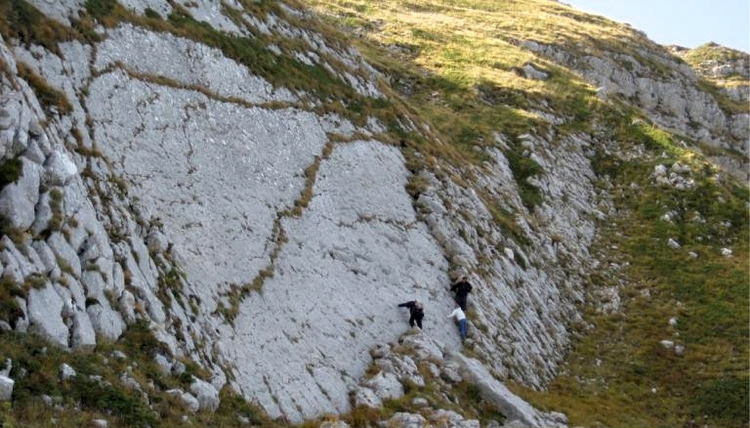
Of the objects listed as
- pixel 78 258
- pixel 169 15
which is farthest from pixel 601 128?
pixel 78 258

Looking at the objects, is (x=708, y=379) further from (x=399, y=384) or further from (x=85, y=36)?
(x=85, y=36)

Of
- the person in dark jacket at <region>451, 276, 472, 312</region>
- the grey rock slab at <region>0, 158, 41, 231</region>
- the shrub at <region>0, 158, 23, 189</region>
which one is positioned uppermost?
the shrub at <region>0, 158, 23, 189</region>

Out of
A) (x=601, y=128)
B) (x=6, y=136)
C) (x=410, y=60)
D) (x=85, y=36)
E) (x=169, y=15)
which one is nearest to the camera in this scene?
(x=6, y=136)

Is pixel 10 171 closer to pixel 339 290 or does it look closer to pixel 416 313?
pixel 339 290

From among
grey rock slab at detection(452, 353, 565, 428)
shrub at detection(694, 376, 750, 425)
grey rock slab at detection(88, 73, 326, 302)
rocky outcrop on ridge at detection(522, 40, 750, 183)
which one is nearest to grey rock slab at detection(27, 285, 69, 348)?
grey rock slab at detection(88, 73, 326, 302)

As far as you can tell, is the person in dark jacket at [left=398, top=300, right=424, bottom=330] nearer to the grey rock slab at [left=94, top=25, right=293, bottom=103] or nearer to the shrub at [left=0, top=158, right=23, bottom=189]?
the grey rock slab at [left=94, top=25, right=293, bottom=103]
